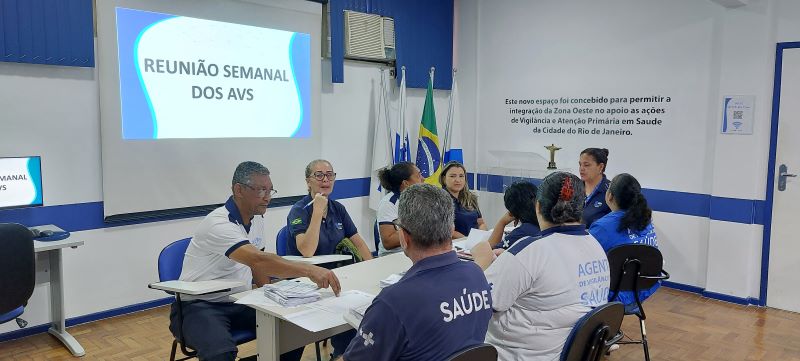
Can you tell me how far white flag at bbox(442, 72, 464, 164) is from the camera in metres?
6.50

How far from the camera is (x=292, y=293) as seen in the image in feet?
7.64

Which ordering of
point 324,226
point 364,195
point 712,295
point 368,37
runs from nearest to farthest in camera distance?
point 324,226, point 712,295, point 368,37, point 364,195

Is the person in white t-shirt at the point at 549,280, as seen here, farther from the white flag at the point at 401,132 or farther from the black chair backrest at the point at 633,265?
the white flag at the point at 401,132

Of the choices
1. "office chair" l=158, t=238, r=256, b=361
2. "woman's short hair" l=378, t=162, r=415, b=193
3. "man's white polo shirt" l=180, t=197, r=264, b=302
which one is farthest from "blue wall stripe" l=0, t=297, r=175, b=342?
"woman's short hair" l=378, t=162, r=415, b=193

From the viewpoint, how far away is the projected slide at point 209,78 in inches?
168

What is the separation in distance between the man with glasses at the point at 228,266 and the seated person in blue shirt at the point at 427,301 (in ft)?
2.82

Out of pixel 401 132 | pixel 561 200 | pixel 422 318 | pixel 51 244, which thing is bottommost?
pixel 51 244

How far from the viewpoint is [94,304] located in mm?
4199

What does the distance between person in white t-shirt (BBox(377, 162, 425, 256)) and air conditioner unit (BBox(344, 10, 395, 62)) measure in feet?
7.02

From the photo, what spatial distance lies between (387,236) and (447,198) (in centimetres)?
188

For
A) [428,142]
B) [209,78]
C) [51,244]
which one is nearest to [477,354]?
[51,244]

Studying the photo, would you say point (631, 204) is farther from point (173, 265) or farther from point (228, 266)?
point (173, 265)

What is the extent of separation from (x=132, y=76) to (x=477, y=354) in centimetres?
365

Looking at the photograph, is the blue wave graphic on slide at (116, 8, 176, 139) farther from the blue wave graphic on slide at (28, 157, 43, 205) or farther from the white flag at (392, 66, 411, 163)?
the white flag at (392, 66, 411, 163)
